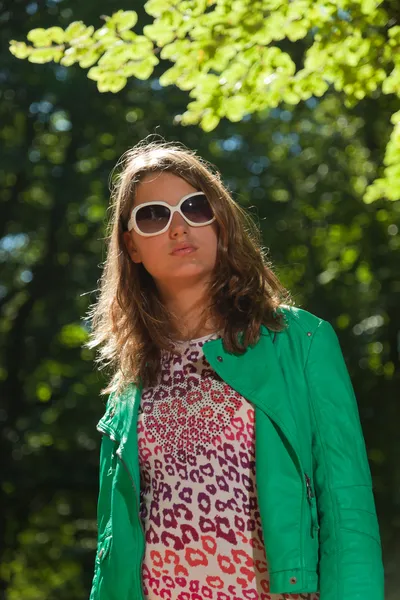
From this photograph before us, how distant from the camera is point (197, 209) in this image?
7.61 feet

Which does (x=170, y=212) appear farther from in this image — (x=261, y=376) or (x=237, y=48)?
(x=237, y=48)

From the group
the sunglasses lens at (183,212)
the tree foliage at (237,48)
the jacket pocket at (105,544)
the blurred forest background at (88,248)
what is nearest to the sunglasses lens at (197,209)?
the sunglasses lens at (183,212)

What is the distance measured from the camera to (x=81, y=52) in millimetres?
4031

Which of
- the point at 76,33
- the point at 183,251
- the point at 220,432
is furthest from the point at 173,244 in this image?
the point at 76,33

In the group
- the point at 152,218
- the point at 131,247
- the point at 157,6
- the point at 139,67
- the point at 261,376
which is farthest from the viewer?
the point at 139,67

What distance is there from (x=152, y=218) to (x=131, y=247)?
19 centimetres

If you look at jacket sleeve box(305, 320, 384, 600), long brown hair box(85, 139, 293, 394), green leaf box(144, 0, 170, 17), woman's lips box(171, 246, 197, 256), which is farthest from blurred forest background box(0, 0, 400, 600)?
jacket sleeve box(305, 320, 384, 600)

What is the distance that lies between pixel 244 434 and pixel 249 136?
9719mm

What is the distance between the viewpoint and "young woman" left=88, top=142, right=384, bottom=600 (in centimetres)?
198

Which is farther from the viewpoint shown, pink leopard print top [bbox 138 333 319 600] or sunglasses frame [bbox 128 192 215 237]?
sunglasses frame [bbox 128 192 215 237]

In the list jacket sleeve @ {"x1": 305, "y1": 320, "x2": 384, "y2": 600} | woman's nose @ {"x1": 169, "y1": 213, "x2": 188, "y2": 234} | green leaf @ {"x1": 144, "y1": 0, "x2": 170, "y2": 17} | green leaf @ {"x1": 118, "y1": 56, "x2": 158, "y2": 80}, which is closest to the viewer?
jacket sleeve @ {"x1": 305, "y1": 320, "x2": 384, "y2": 600}

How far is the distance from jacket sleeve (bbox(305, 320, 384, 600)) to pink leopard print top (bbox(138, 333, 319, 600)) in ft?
0.42

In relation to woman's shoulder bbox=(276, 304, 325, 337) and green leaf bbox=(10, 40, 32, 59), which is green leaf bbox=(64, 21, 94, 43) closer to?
green leaf bbox=(10, 40, 32, 59)

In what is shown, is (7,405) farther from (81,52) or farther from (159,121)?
(81,52)
